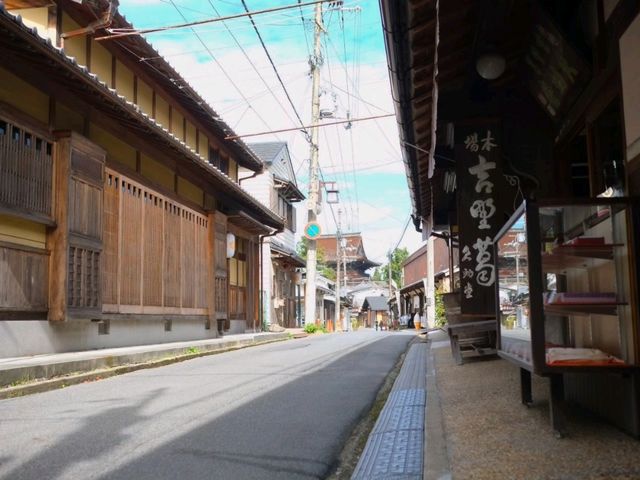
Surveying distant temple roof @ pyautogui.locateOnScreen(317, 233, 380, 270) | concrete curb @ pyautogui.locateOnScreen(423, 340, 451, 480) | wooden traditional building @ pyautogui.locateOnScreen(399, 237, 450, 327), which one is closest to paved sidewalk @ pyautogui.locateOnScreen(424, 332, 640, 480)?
concrete curb @ pyautogui.locateOnScreen(423, 340, 451, 480)

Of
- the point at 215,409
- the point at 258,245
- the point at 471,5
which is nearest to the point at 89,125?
the point at 215,409

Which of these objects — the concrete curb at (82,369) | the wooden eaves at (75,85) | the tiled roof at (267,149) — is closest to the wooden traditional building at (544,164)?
the wooden eaves at (75,85)

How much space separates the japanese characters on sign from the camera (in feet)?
29.1

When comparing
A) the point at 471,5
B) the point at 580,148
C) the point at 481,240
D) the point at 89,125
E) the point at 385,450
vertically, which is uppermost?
the point at 89,125

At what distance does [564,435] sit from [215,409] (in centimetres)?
408

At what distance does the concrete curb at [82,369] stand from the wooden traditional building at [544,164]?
6175 mm

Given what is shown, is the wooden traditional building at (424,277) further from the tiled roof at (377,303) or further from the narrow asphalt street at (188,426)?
the narrow asphalt street at (188,426)

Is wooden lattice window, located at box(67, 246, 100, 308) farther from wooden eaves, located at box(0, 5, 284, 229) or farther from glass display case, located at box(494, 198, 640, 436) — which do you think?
glass display case, located at box(494, 198, 640, 436)

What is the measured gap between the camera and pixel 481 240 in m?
9.12

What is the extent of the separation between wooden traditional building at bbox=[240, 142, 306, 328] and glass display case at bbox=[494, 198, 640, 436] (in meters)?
24.8

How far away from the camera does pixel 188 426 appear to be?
6348 mm

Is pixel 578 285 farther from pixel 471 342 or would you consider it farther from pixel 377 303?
pixel 377 303

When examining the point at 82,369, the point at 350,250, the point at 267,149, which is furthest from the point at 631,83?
the point at 350,250

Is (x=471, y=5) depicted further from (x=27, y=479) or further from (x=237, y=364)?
(x=237, y=364)
